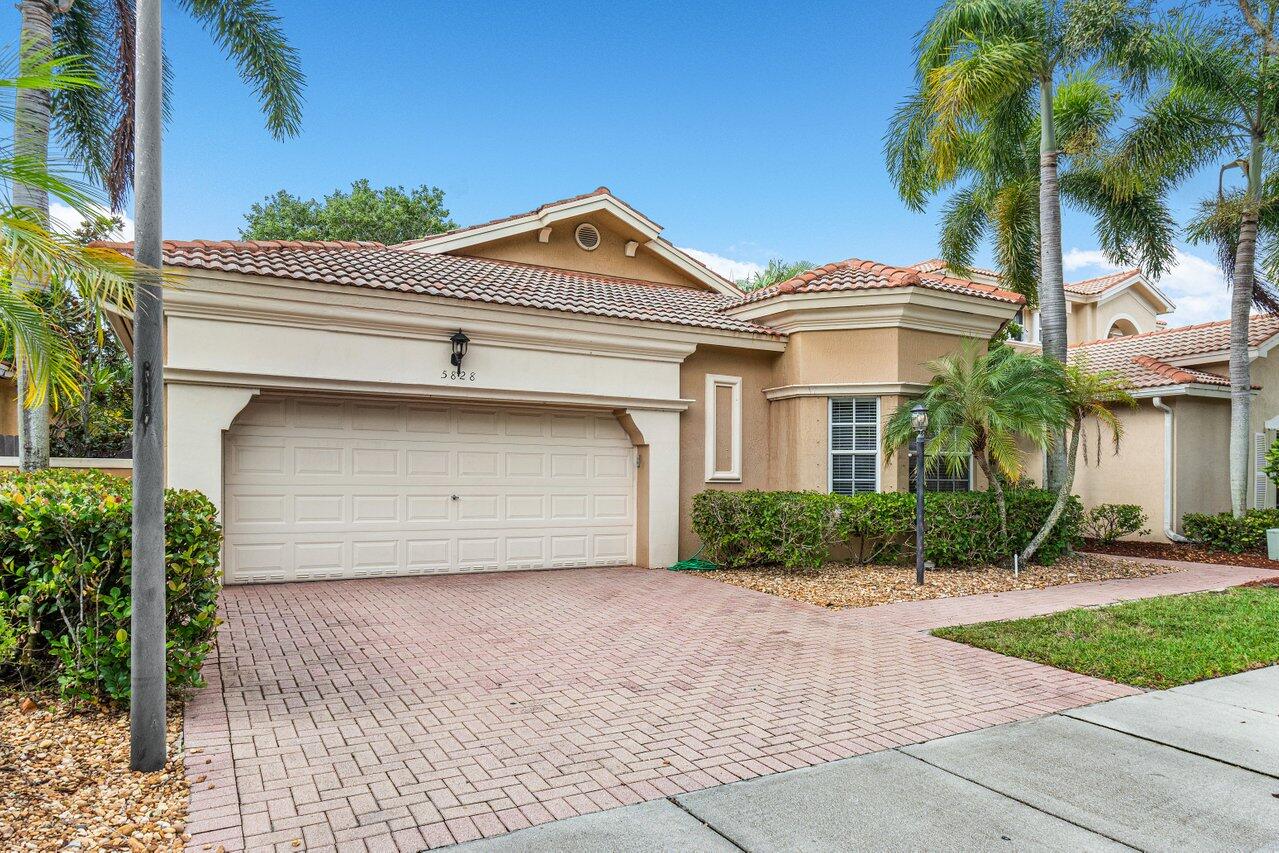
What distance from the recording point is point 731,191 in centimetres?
2634

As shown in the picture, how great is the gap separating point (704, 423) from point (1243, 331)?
34.8 ft

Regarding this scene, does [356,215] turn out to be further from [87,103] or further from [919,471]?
[919,471]

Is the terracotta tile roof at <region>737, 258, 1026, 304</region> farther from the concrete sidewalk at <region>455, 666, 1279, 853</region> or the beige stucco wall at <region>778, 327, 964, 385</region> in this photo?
the concrete sidewalk at <region>455, 666, 1279, 853</region>

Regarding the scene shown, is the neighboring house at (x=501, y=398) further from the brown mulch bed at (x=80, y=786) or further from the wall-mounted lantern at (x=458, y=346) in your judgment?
the brown mulch bed at (x=80, y=786)

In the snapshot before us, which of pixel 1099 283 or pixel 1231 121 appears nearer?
pixel 1231 121

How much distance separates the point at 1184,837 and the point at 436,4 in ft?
65.1

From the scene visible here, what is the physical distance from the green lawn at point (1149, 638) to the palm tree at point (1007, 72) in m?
4.58

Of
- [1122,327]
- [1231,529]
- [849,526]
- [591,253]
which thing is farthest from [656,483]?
[1122,327]

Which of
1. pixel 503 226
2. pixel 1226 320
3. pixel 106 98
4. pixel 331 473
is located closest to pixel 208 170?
pixel 106 98

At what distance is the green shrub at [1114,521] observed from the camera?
574 inches

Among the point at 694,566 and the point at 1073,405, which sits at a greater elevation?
the point at 1073,405

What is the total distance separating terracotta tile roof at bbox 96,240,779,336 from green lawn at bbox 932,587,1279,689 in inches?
240

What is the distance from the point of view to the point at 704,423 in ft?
40.3

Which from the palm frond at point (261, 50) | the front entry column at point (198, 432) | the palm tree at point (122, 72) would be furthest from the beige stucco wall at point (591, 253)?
the front entry column at point (198, 432)
